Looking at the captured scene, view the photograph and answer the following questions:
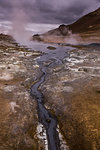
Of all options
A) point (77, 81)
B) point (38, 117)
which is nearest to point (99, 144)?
point (38, 117)

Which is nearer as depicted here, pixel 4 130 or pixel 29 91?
pixel 4 130

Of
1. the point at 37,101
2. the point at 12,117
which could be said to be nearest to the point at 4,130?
the point at 12,117

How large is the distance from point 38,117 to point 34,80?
34.5ft

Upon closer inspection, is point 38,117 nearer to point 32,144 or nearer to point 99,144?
point 32,144

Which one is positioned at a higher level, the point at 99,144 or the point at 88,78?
the point at 88,78

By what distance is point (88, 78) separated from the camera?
23438 mm

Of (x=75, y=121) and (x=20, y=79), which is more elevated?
(x=20, y=79)

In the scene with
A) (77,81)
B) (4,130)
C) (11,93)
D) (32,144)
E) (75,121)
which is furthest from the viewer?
(77,81)

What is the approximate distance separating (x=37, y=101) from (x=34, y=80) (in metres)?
7.29

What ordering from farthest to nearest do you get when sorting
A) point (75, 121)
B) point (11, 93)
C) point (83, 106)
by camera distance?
1. point (11, 93)
2. point (83, 106)
3. point (75, 121)

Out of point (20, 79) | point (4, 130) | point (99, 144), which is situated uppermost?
point (20, 79)

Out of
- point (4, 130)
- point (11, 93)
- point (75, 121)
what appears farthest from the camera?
point (11, 93)

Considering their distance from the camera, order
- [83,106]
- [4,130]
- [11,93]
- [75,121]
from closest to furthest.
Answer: [4,130] < [75,121] < [83,106] < [11,93]

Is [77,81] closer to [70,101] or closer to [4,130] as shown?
[70,101]
